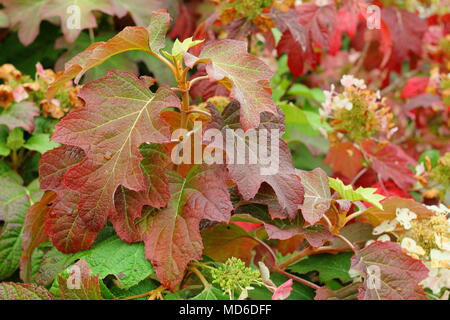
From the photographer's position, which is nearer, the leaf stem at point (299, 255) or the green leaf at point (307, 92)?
the leaf stem at point (299, 255)

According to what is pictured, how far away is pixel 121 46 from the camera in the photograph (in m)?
0.87

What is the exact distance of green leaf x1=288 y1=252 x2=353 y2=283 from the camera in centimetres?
104

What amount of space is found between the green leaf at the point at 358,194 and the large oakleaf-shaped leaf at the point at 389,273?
0.07 m

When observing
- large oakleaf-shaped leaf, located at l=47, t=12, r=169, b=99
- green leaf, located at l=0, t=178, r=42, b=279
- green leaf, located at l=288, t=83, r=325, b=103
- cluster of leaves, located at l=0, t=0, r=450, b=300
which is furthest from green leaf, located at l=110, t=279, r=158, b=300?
green leaf, located at l=288, t=83, r=325, b=103

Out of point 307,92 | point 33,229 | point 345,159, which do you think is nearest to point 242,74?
point 33,229

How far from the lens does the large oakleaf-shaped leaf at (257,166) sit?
836 millimetres

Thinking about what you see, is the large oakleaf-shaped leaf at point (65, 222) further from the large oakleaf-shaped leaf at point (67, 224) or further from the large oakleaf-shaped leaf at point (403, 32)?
the large oakleaf-shaped leaf at point (403, 32)

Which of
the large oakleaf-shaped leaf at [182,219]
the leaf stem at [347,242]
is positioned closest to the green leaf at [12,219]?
the large oakleaf-shaped leaf at [182,219]

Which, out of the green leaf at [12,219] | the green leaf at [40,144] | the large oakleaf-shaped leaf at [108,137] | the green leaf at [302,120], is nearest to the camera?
the large oakleaf-shaped leaf at [108,137]

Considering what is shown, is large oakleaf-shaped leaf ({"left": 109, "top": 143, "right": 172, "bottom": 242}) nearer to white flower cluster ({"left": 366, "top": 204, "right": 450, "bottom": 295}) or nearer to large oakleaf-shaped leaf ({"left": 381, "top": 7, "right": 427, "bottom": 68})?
white flower cluster ({"left": 366, "top": 204, "right": 450, "bottom": 295})

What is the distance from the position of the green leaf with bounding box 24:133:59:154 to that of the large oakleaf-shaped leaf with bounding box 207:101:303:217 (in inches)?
16.9

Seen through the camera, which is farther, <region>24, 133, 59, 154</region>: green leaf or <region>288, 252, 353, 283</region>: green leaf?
<region>24, 133, 59, 154</region>: green leaf

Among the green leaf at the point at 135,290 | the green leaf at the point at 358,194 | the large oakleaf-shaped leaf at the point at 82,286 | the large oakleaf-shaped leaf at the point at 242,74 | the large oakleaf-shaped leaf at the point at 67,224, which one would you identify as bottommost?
the green leaf at the point at 135,290
